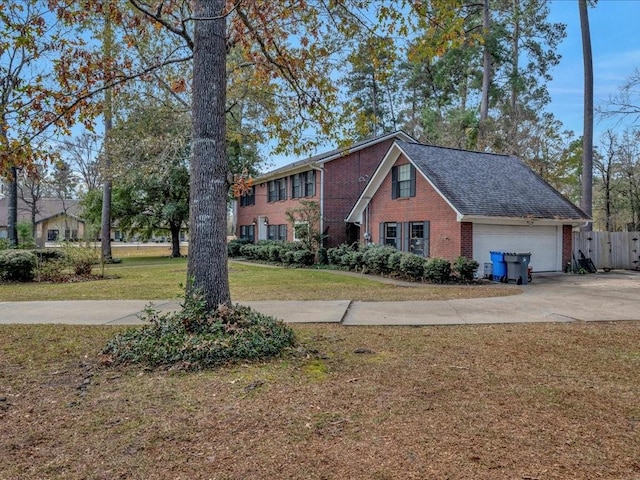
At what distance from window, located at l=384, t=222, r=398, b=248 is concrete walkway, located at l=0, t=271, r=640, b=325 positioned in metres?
7.92

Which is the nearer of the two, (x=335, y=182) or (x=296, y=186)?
(x=335, y=182)

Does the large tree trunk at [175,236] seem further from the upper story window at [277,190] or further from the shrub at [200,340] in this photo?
the shrub at [200,340]

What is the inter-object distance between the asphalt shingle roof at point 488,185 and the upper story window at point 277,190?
9816 mm

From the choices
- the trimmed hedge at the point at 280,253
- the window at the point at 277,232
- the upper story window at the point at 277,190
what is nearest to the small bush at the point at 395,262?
the trimmed hedge at the point at 280,253

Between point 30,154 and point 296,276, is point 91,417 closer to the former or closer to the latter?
point 30,154

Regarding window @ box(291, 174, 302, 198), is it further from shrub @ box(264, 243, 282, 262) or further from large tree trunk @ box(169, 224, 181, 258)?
large tree trunk @ box(169, 224, 181, 258)

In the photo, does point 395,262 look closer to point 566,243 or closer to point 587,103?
point 566,243

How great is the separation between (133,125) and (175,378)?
18032 mm

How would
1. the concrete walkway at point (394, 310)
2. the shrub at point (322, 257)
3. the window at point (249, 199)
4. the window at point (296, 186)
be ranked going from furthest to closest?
the window at point (249, 199) → the window at point (296, 186) → the shrub at point (322, 257) → the concrete walkway at point (394, 310)

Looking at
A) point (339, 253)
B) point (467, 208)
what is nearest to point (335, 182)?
point (339, 253)

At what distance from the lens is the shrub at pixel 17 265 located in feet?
43.6

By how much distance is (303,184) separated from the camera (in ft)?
76.1

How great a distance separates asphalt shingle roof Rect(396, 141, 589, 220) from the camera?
1491 cm

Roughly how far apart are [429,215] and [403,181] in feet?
7.29
